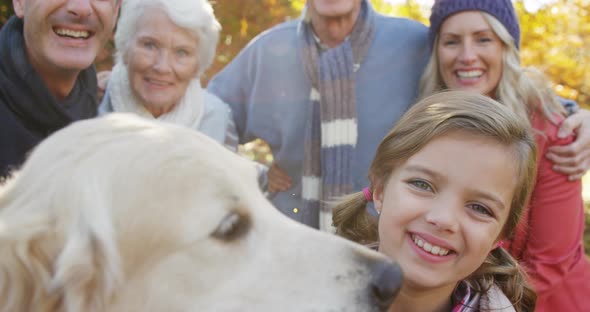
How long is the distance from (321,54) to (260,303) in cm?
229

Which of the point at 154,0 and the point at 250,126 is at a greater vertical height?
the point at 154,0

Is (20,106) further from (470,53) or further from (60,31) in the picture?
(470,53)

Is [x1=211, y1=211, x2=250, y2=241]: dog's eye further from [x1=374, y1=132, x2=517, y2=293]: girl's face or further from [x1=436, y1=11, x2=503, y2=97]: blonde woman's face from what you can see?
[x1=436, y1=11, x2=503, y2=97]: blonde woman's face

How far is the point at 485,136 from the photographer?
230cm

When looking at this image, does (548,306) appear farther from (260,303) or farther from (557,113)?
(260,303)

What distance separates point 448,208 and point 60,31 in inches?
84.6

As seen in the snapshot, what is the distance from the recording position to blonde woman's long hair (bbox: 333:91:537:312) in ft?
7.62

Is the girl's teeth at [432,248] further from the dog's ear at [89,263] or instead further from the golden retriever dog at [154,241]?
the dog's ear at [89,263]

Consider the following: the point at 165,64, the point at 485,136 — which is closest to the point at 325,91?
the point at 165,64

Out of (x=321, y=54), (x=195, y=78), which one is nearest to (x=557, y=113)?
(x=321, y=54)

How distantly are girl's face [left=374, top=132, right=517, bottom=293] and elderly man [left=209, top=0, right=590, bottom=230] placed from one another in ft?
4.09

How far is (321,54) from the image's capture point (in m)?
3.71

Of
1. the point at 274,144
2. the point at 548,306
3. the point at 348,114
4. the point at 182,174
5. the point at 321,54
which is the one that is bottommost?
the point at 548,306

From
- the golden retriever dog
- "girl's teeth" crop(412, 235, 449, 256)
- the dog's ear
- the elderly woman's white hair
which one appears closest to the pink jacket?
"girl's teeth" crop(412, 235, 449, 256)
